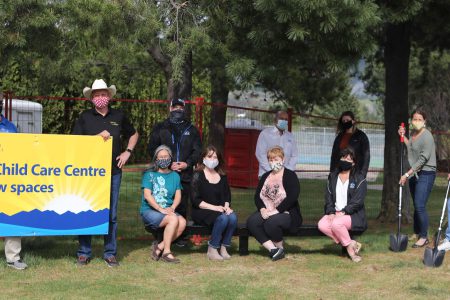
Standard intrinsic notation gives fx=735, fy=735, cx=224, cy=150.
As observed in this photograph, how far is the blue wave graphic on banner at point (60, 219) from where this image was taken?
7.69 metres

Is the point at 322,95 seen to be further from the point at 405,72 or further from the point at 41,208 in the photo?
the point at 41,208

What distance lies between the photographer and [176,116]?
28.6 ft

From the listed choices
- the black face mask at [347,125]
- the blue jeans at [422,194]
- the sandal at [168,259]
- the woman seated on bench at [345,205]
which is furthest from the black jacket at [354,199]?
the sandal at [168,259]

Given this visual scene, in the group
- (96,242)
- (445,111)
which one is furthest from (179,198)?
(445,111)

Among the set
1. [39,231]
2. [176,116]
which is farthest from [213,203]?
[39,231]

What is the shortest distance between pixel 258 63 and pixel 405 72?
365 centimetres

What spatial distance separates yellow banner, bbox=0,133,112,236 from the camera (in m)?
7.62

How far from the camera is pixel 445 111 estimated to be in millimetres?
27797

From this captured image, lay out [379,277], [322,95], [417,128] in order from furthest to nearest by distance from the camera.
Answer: [322,95] → [417,128] → [379,277]

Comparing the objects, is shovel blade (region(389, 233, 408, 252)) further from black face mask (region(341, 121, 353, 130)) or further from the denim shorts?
the denim shorts

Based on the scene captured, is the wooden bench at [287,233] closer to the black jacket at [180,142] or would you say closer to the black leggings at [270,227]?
the black leggings at [270,227]

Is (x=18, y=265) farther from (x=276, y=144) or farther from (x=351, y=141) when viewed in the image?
(x=351, y=141)

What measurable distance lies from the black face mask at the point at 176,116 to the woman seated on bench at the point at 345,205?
6.27ft

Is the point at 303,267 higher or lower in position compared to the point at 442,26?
lower
